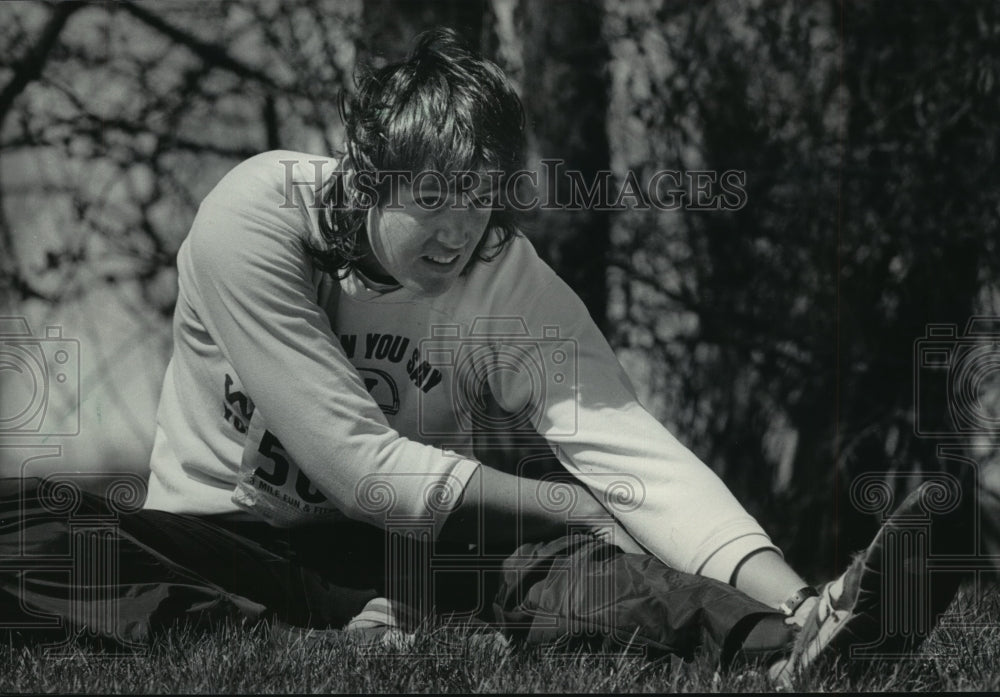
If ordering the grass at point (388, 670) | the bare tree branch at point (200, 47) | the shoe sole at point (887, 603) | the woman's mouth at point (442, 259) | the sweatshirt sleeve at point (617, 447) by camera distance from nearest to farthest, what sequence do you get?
the shoe sole at point (887, 603)
the grass at point (388, 670)
the sweatshirt sleeve at point (617, 447)
the woman's mouth at point (442, 259)
the bare tree branch at point (200, 47)

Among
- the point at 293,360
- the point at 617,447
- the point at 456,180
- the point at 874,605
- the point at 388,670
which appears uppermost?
the point at 456,180

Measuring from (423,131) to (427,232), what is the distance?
0.52 feet

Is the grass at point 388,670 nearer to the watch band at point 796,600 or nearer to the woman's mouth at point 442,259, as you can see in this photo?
the watch band at point 796,600

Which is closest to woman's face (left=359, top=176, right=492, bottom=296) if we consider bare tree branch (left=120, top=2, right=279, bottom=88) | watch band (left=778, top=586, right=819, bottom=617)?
watch band (left=778, top=586, right=819, bottom=617)

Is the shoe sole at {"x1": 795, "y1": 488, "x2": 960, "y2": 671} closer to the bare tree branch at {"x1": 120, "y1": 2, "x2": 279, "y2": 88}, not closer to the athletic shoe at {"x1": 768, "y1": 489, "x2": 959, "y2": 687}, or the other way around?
the athletic shoe at {"x1": 768, "y1": 489, "x2": 959, "y2": 687}

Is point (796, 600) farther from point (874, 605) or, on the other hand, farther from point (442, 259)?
point (442, 259)

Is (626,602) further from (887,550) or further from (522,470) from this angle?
(522,470)

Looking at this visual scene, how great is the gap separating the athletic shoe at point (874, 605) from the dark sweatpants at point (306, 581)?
0.28ft

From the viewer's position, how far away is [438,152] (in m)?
1.79

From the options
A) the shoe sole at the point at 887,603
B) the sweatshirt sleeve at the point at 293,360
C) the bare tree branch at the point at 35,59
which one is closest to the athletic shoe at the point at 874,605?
the shoe sole at the point at 887,603

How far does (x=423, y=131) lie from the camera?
180cm

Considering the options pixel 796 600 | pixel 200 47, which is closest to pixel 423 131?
pixel 796 600

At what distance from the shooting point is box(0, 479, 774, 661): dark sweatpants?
1.62 m

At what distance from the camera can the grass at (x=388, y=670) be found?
1.50 metres
